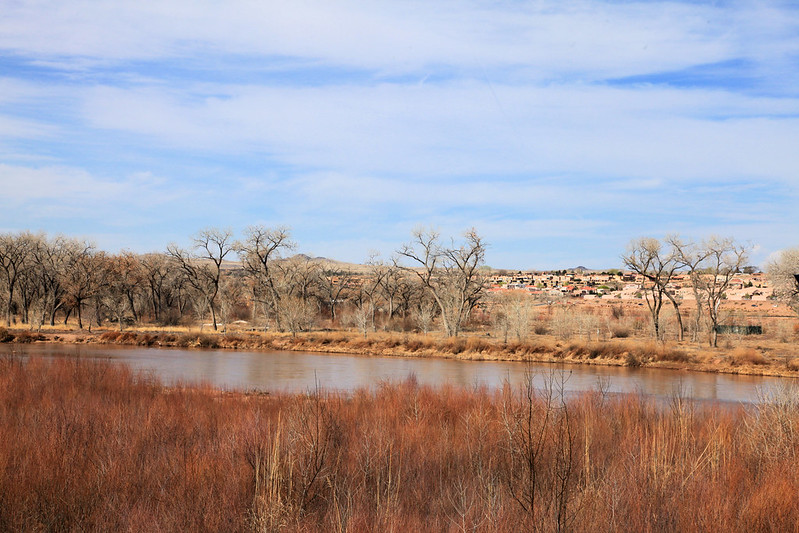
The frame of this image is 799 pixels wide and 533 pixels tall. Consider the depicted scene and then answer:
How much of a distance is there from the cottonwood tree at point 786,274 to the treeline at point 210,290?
2969cm

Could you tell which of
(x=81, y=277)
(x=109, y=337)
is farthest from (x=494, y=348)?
(x=81, y=277)

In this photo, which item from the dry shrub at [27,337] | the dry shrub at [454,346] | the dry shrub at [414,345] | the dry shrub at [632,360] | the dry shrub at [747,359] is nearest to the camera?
the dry shrub at [747,359]

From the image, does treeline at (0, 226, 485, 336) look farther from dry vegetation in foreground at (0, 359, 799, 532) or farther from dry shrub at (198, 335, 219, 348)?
dry vegetation in foreground at (0, 359, 799, 532)

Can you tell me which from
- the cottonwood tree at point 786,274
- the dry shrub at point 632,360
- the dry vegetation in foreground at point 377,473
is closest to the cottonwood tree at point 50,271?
the dry shrub at point 632,360

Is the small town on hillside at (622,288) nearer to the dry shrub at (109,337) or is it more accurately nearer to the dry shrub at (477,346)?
the dry shrub at (477,346)

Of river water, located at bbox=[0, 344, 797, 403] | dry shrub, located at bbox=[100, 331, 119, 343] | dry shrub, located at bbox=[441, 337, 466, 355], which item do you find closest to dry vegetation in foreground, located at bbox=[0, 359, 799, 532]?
river water, located at bbox=[0, 344, 797, 403]

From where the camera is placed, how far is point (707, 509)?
7.15 metres

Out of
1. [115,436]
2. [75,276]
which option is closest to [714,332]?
[115,436]

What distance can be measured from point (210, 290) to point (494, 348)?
44007 mm

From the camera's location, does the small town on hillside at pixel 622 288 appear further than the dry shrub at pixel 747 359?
Yes

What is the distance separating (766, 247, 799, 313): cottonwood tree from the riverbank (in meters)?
18.0

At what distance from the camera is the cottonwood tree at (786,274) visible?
6084 centimetres

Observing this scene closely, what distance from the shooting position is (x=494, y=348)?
4431 cm

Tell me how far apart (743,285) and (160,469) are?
425ft
